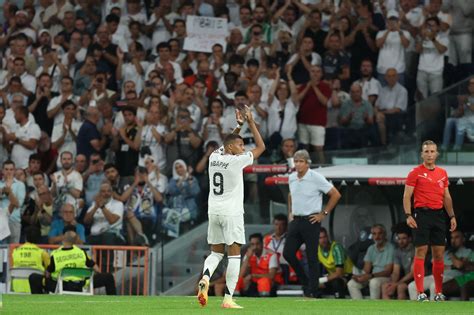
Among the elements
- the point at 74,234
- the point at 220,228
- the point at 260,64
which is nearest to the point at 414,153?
the point at 260,64

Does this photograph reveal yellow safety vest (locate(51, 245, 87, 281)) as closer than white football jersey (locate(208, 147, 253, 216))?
No

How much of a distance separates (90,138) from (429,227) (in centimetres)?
968

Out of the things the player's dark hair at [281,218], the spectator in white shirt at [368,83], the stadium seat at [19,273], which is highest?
the spectator in white shirt at [368,83]

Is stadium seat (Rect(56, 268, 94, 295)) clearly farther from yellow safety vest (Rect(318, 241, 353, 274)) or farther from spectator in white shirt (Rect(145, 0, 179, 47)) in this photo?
spectator in white shirt (Rect(145, 0, 179, 47))

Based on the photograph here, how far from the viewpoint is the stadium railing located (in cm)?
2458

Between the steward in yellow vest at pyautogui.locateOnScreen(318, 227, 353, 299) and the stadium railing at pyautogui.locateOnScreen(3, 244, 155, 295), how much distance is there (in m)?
3.38

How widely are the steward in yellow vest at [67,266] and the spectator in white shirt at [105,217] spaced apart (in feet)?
4.61

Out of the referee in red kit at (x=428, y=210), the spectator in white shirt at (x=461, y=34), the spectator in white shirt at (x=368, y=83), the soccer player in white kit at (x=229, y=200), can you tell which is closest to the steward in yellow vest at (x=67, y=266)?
the spectator in white shirt at (x=368, y=83)

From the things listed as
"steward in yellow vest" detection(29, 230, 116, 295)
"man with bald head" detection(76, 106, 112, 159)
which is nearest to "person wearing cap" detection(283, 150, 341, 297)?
"steward in yellow vest" detection(29, 230, 116, 295)

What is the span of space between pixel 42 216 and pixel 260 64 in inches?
204

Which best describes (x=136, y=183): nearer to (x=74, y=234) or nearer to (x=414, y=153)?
(x=74, y=234)

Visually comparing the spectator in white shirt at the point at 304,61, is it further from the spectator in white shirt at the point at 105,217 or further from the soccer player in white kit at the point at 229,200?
the soccer player in white kit at the point at 229,200

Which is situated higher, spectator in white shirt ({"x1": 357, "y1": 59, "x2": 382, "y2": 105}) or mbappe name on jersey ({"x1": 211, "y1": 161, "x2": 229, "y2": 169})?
spectator in white shirt ({"x1": 357, "y1": 59, "x2": 382, "y2": 105})

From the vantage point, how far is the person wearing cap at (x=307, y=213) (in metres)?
20.2
